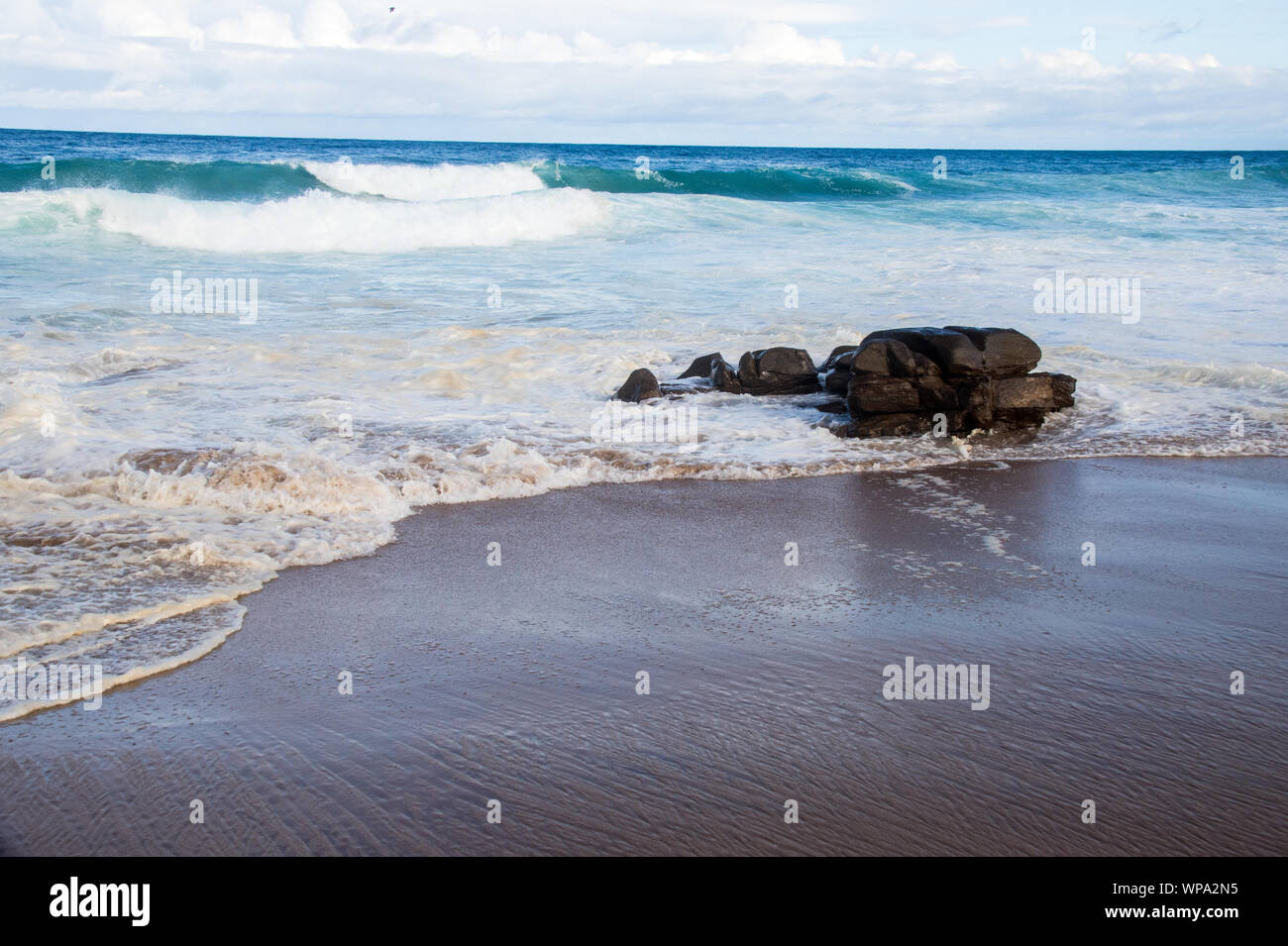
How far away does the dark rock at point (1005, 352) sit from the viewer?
8.62 meters

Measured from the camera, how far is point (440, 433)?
27.0ft

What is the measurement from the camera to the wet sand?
3.20 metres

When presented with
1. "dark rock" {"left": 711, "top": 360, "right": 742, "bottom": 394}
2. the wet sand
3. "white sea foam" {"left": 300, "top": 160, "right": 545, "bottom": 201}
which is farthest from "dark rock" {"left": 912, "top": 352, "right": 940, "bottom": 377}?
"white sea foam" {"left": 300, "top": 160, "right": 545, "bottom": 201}

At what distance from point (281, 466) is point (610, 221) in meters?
21.8

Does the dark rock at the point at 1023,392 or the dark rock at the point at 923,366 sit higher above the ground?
the dark rock at the point at 923,366

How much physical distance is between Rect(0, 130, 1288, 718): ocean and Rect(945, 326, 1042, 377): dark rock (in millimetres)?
594

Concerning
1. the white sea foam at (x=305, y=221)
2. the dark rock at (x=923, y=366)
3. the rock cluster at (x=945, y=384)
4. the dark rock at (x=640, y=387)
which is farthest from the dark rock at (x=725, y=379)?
the white sea foam at (x=305, y=221)

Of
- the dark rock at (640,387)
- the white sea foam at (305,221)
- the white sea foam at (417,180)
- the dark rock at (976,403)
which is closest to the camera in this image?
the dark rock at (976,403)

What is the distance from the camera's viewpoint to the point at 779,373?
9.83 meters

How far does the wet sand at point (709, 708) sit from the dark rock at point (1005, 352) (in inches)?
100

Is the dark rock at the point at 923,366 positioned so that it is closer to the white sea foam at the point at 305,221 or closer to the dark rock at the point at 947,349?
the dark rock at the point at 947,349

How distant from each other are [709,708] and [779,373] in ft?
20.5

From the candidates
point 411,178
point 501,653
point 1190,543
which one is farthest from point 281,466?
point 411,178
